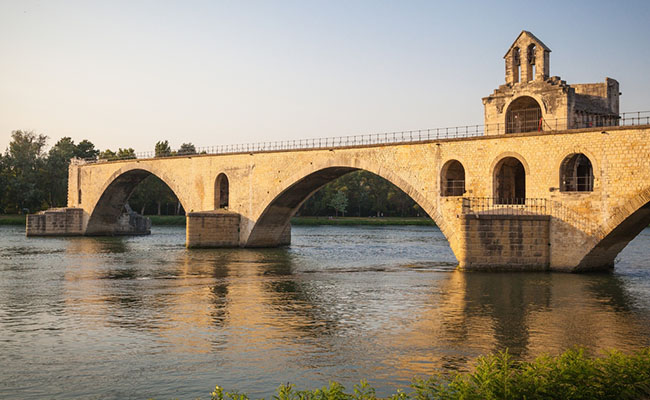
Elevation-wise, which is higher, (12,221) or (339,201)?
(339,201)

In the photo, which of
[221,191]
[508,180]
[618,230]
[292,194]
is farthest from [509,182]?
[221,191]

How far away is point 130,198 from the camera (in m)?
88.8

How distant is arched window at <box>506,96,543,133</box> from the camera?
113 feet

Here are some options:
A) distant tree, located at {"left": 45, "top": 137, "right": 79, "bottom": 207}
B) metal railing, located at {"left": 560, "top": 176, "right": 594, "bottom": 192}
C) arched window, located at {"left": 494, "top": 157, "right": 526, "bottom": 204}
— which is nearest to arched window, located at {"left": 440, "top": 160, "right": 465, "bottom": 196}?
arched window, located at {"left": 494, "top": 157, "right": 526, "bottom": 204}

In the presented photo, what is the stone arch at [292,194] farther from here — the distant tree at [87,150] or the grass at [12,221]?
the distant tree at [87,150]

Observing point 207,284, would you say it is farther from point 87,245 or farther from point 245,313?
point 87,245

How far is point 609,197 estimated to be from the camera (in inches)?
1104

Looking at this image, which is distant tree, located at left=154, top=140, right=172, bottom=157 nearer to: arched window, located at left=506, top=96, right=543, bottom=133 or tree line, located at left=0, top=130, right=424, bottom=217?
tree line, located at left=0, top=130, right=424, bottom=217

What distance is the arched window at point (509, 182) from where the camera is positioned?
3253 centimetres

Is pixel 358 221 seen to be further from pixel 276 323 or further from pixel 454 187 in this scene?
pixel 276 323

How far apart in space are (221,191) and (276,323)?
114 ft

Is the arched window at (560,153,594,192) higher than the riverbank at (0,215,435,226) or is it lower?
higher

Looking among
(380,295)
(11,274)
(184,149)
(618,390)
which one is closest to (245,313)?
(380,295)

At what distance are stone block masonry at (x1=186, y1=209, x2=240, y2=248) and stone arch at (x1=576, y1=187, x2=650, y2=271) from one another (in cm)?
2582
